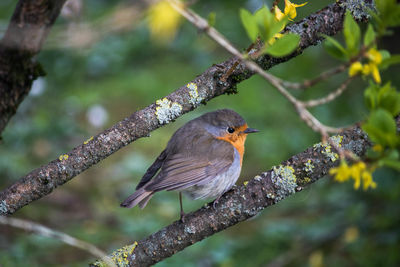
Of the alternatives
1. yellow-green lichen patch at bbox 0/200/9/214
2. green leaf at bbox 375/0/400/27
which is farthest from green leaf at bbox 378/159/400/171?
yellow-green lichen patch at bbox 0/200/9/214

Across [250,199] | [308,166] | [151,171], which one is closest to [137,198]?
[151,171]

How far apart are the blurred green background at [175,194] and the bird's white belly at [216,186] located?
65 centimetres

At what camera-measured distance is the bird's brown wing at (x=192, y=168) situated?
11.2 ft

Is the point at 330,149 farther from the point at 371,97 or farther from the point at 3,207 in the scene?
the point at 3,207

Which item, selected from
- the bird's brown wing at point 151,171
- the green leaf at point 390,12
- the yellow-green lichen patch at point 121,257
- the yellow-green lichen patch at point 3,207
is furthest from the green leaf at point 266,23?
the bird's brown wing at point 151,171

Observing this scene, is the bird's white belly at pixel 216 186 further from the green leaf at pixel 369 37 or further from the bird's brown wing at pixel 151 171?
the green leaf at pixel 369 37

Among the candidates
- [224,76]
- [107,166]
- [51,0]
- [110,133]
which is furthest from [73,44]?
[107,166]

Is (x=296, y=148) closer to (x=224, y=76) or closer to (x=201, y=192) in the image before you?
(x=201, y=192)

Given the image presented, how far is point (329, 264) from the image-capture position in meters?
4.36

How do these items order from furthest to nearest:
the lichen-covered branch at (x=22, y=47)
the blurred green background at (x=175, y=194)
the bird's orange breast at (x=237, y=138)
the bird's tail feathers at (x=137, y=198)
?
1. the blurred green background at (x=175, y=194)
2. the bird's orange breast at (x=237, y=138)
3. the bird's tail feathers at (x=137, y=198)
4. the lichen-covered branch at (x=22, y=47)

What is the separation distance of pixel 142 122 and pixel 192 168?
46.3 inches

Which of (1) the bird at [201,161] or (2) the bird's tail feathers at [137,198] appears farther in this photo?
(1) the bird at [201,161]

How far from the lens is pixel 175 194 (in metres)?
5.32

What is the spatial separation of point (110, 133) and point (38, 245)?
2126 millimetres
